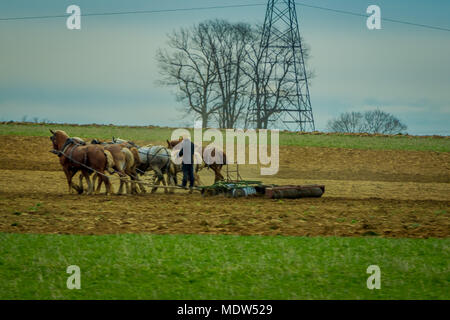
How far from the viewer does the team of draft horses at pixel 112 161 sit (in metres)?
18.8

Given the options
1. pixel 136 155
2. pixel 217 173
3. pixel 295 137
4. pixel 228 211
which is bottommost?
pixel 228 211

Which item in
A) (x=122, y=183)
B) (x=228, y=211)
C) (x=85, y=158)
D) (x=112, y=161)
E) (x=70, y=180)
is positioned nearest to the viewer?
(x=228, y=211)

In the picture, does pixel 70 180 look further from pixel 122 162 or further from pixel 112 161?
pixel 122 162

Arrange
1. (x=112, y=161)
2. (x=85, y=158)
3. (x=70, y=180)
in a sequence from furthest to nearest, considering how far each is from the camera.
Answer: (x=70, y=180)
(x=112, y=161)
(x=85, y=158)

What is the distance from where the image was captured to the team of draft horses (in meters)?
18.8

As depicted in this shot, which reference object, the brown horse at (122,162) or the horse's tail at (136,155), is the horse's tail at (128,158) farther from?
the horse's tail at (136,155)

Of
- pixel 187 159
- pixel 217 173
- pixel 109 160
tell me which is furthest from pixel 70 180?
pixel 217 173

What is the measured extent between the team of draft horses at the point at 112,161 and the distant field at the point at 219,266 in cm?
708

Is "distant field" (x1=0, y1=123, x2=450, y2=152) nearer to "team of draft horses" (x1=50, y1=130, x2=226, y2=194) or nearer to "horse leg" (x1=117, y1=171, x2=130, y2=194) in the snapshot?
"team of draft horses" (x1=50, y1=130, x2=226, y2=194)

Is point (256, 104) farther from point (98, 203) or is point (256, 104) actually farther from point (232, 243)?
point (232, 243)

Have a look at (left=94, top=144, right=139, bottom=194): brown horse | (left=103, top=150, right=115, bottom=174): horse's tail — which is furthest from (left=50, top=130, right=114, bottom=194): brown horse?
(left=94, top=144, right=139, bottom=194): brown horse

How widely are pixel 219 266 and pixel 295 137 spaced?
33.6 meters

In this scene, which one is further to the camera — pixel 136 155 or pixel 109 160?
pixel 136 155

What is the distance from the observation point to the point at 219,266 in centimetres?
916
